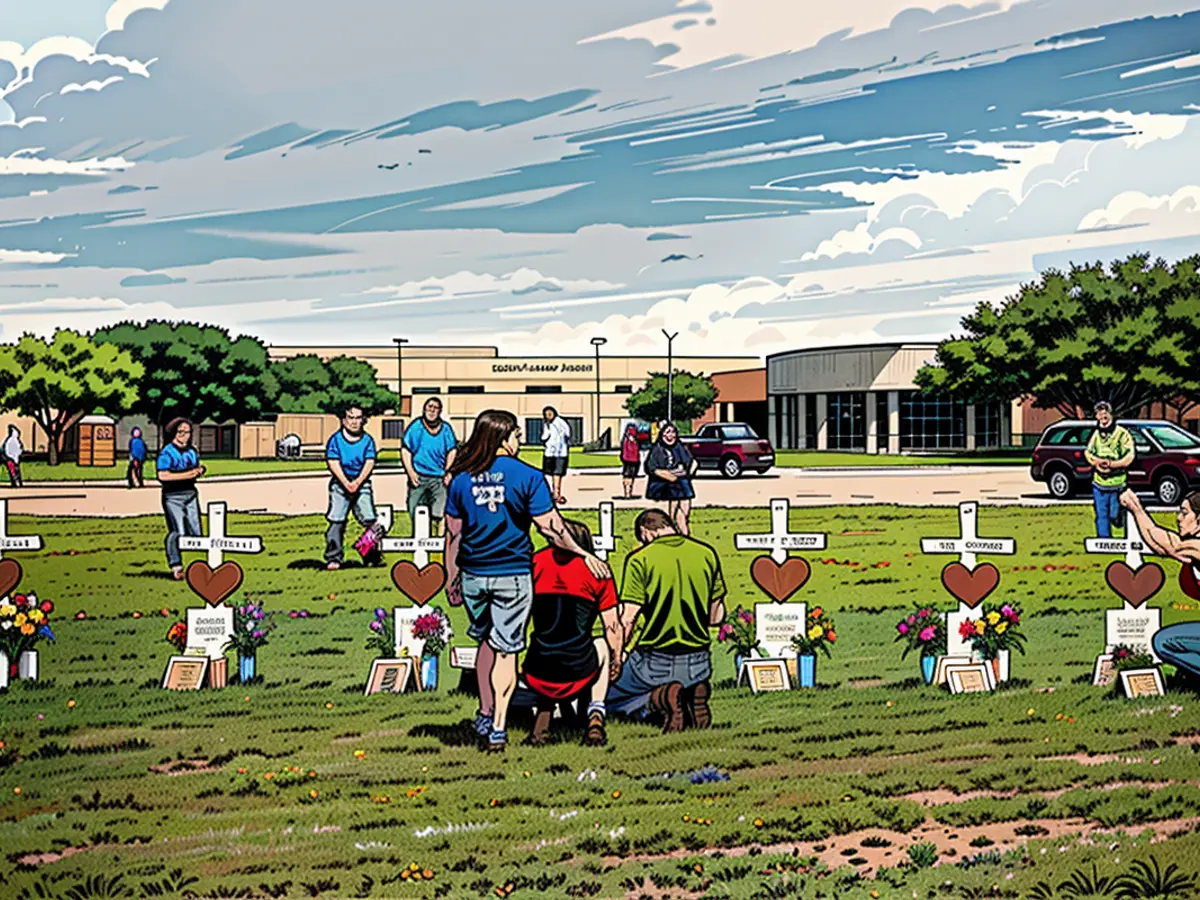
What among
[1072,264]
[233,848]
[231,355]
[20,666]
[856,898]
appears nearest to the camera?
[856,898]

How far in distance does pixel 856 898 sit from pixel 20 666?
16.8 ft

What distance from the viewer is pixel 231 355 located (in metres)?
9.20

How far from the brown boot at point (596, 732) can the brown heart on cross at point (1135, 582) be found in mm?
3048

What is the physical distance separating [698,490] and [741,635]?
3051 mm

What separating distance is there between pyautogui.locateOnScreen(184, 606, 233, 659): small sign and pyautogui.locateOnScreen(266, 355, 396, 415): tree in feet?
7.11

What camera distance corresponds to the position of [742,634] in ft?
25.7

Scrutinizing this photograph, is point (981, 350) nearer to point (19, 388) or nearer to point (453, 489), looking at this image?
point (453, 489)

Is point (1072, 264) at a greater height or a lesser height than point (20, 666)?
greater

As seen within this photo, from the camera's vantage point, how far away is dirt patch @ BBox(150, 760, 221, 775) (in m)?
6.62

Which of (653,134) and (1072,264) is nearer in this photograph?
(653,134)

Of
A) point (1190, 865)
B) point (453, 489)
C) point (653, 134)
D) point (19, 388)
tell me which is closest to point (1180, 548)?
point (1190, 865)

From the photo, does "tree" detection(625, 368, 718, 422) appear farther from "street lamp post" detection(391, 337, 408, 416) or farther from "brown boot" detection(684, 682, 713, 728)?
"brown boot" detection(684, 682, 713, 728)

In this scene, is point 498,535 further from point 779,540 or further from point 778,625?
point 779,540

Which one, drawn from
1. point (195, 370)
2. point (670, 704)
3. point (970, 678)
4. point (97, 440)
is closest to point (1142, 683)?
point (970, 678)
